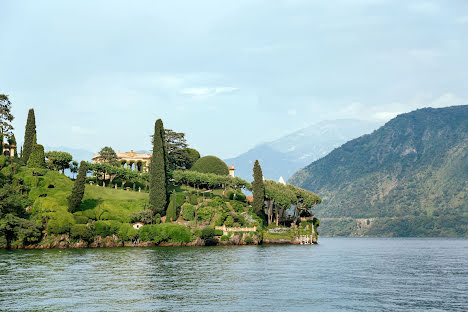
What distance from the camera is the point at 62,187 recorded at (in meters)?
107

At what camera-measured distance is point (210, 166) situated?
5576 inches

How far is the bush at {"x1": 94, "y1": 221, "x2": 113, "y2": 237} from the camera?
95.9m

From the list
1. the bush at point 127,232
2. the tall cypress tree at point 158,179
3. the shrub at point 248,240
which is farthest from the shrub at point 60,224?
the shrub at point 248,240

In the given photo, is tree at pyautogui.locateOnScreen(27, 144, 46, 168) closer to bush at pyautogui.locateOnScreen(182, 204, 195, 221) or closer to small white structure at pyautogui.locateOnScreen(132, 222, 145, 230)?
small white structure at pyautogui.locateOnScreen(132, 222, 145, 230)

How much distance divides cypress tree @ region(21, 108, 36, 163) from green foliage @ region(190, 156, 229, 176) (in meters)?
41.0

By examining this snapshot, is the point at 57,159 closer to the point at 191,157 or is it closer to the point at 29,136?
the point at 29,136

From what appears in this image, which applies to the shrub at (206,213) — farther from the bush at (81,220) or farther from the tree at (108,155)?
the tree at (108,155)

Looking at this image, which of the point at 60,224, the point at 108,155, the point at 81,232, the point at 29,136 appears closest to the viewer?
the point at 60,224

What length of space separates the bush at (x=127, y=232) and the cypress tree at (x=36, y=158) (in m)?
25.3

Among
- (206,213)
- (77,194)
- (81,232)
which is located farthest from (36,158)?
(206,213)

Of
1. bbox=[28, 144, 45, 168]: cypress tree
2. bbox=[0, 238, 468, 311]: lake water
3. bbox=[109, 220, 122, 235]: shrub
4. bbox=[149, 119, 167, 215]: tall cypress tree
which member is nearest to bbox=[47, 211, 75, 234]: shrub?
bbox=[109, 220, 122, 235]: shrub

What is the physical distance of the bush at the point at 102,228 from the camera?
9594 centimetres

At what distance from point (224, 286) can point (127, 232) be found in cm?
5763

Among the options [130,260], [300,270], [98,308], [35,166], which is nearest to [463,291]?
[300,270]
